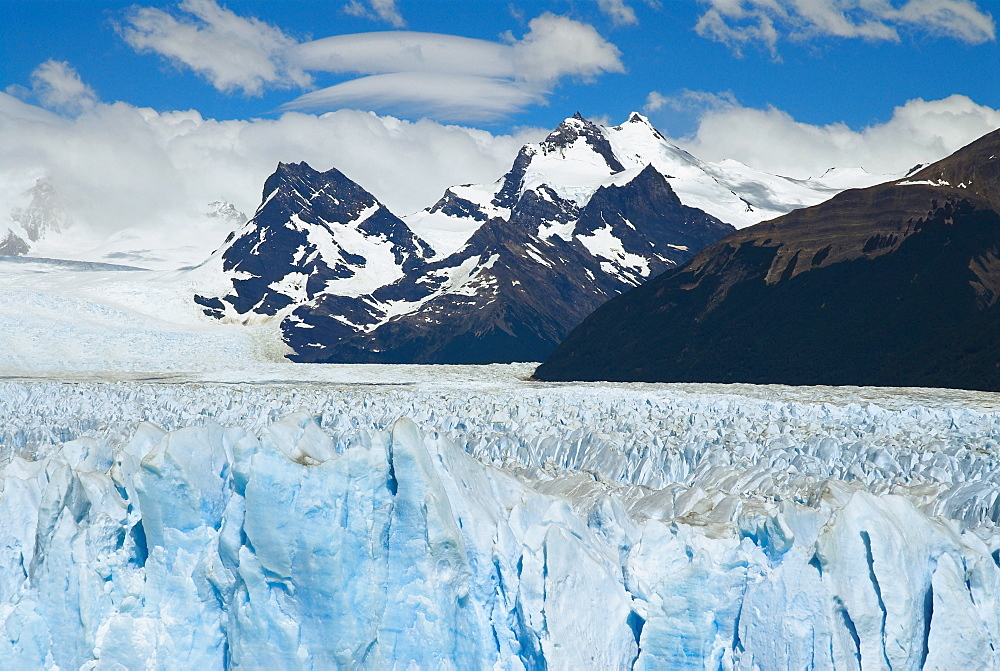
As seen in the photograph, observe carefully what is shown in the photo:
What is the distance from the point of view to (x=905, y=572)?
1212 centimetres

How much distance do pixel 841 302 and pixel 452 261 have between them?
270ft

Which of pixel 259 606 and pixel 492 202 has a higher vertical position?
pixel 492 202

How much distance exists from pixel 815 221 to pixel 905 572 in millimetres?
51363

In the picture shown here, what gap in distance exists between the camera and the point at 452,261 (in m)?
130

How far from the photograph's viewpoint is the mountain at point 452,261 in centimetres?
10069

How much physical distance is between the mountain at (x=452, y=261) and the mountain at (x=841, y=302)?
3375 cm

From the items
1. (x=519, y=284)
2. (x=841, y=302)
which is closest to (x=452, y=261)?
(x=519, y=284)

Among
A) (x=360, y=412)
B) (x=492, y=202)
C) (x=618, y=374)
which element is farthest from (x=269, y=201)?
(x=360, y=412)

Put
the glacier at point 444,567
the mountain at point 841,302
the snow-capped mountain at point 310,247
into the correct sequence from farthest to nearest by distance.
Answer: the snow-capped mountain at point 310,247
the mountain at point 841,302
the glacier at point 444,567

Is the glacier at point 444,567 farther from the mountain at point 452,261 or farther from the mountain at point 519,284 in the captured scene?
the mountain at point 519,284

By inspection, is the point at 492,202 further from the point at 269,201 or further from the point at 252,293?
the point at 252,293

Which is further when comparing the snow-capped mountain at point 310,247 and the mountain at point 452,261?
the snow-capped mountain at point 310,247

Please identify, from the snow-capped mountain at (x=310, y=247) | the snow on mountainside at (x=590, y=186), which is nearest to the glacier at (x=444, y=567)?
the snow-capped mountain at (x=310, y=247)

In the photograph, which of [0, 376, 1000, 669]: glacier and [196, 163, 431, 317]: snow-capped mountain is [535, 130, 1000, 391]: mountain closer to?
[0, 376, 1000, 669]: glacier
